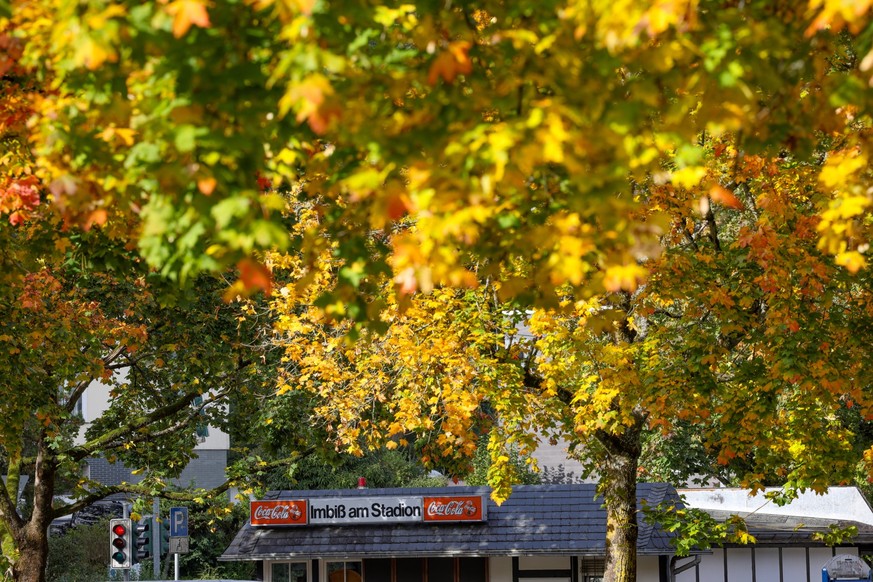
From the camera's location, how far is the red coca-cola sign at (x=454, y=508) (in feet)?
87.4

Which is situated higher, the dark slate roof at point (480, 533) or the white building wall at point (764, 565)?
the dark slate roof at point (480, 533)

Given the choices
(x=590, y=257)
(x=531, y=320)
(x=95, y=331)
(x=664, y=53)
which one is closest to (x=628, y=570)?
(x=531, y=320)

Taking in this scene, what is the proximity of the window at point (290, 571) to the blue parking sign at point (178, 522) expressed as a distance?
199 inches

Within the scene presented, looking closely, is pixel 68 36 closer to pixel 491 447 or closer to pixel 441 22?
pixel 441 22

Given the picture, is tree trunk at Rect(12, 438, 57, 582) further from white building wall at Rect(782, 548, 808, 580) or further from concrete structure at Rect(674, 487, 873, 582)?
white building wall at Rect(782, 548, 808, 580)

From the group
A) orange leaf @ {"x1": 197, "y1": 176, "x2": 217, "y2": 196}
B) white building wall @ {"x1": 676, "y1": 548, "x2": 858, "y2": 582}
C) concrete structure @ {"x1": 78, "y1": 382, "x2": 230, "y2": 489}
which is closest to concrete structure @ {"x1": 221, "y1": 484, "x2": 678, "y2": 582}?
white building wall @ {"x1": 676, "y1": 548, "x2": 858, "y2": 582}

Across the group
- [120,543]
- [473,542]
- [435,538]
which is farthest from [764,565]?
[120,543]

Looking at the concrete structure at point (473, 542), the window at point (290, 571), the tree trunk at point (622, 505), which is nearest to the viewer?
the tree trunk at point (622, 505)

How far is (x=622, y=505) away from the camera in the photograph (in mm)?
16531

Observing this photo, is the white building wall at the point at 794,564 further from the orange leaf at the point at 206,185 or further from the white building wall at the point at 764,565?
Result: the orange leaf at the point at 206,185

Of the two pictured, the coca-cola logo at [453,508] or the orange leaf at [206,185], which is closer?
the orange leaf at [206,185]

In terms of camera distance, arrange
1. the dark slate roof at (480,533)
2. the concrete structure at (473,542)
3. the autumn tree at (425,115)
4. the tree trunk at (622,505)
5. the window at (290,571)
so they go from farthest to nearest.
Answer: the window at (290,571), the concrete structure at (473,542), the dark slate roof at (480,533), the tree trunk at (622,505), the autumn tree at (425,115)

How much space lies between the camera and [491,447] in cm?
1603

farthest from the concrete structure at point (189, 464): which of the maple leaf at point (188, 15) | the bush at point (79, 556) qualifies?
the maple leaf at point (188, 15)
